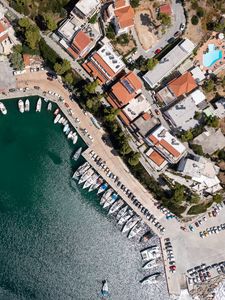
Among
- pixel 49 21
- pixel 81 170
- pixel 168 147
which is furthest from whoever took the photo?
pixel 81 170

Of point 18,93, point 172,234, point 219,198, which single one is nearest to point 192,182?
point 219,198

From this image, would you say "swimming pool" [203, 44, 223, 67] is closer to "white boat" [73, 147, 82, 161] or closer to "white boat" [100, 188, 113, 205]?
"white boat" [73, 147, 82, 161]

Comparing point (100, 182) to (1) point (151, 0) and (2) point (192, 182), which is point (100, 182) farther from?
(1) point (151, 0)

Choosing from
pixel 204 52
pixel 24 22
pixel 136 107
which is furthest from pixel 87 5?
pixel 204 52

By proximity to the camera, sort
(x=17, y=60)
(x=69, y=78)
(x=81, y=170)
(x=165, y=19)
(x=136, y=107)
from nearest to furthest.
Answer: (x=165, y=19) → (x=136, y=107) → (x=69, y=78) → (x=17, y=60) → (x=81, y=170)

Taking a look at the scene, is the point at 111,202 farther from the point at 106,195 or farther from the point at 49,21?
the point at 49,21

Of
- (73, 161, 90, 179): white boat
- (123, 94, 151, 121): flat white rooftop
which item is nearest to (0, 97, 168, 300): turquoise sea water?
(73, 161, 90, 179): white boat
